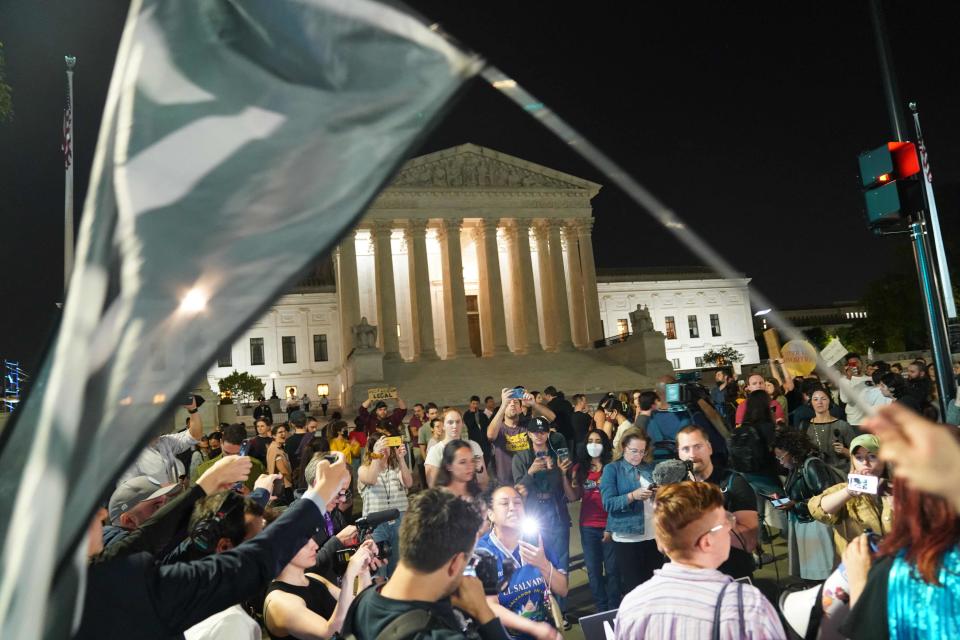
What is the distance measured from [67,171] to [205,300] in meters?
16.7

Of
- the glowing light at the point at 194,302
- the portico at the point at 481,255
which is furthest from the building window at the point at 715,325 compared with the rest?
the glowing light at the point at 194,302

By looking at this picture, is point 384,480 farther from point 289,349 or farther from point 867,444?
point 289,349

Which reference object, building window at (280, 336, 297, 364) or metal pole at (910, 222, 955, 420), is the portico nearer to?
building window at (280, 336, 297, 364)

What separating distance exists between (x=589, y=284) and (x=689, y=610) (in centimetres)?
4440

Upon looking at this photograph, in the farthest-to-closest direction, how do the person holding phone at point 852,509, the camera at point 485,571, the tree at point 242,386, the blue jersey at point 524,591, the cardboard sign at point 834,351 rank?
the tree at point 242,386, the cardboard sign at point 834,351, the person holding phone at point 852,509, the blue jersey at point 524,591, the camera at point 485,571

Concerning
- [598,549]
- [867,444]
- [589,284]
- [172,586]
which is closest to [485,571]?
[172,586]

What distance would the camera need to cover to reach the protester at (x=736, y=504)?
4.27 meters

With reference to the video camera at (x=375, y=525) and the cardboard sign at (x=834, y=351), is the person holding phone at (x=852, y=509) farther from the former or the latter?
the video camera at (x=375, y=525)

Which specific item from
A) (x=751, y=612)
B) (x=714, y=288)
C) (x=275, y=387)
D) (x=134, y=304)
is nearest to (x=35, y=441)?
(x=134, y=304)

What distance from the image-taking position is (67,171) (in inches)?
591

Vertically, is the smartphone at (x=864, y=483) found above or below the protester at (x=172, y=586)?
below

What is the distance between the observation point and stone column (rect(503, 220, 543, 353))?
44.6 m

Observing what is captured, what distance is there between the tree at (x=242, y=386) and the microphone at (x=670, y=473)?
4245 cm

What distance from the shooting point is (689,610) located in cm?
245
